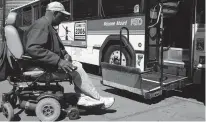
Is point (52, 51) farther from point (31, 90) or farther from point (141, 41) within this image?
point (141, 41)

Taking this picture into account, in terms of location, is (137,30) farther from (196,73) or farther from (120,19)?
(196,73)

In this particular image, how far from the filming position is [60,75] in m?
4.34

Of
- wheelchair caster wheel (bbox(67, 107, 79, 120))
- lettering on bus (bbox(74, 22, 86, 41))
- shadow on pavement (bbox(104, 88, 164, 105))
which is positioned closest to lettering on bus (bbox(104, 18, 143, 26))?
lettering on bus (bbox(74, 22, 86, 41))

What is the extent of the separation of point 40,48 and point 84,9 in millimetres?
4791

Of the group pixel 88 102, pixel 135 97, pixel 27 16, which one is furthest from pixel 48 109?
pixel 27 16

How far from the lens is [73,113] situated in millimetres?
4328

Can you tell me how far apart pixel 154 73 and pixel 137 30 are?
1.02 metres

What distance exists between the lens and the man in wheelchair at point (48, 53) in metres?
4.09

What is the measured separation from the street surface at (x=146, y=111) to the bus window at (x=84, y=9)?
287cm

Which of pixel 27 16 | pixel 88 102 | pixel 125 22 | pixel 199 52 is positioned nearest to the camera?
pixel 88 102

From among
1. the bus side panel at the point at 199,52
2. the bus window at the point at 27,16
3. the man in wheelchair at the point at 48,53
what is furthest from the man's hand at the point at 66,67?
the bus window at the point at 27,16

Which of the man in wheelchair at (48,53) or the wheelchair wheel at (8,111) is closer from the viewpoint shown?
the man in wheelchair at (48,53)

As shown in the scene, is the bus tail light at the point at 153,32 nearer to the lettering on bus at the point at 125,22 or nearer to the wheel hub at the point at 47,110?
the lettering on bus at the point at 125,22

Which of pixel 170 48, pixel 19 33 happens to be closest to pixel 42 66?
pixel 19 33
